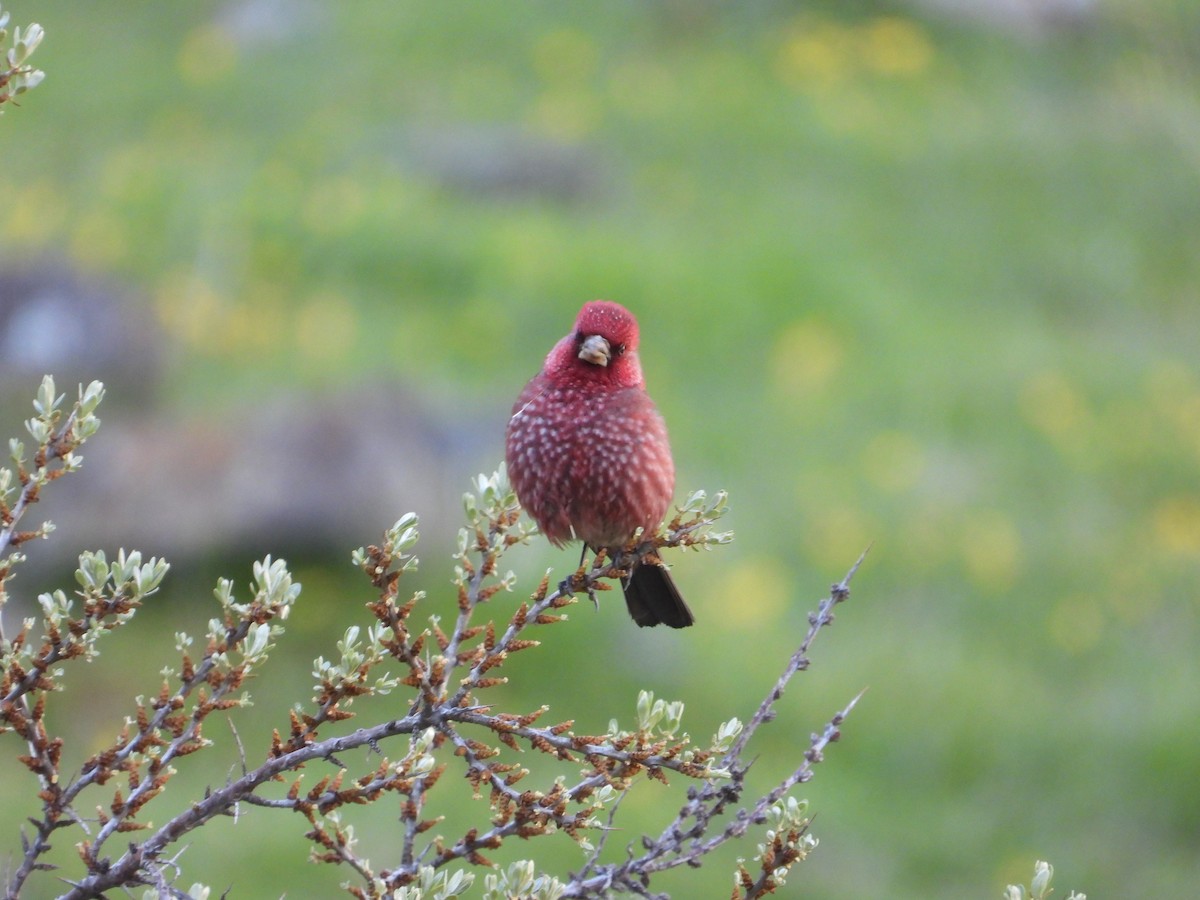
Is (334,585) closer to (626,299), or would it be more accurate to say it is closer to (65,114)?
(626,299)

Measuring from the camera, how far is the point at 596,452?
489 centimetres

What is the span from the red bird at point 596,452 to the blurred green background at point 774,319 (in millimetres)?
3986

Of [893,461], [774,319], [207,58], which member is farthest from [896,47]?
[207,58]

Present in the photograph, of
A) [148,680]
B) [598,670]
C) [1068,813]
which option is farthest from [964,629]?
[148,680]

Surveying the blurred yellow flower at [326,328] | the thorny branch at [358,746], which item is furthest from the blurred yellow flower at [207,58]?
the thorny branch at [358,746]

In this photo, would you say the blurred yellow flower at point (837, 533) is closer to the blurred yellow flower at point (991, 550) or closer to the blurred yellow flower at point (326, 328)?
the blurred yellow flower at point (991, 550)

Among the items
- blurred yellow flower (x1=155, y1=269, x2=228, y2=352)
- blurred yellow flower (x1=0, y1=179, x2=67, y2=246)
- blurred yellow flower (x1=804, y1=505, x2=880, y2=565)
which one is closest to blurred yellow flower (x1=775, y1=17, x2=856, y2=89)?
blurred yellow flower (x1=804, y1=505, x2=880, y2=565)

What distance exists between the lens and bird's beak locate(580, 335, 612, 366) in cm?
489

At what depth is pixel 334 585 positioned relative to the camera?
10.3 meters

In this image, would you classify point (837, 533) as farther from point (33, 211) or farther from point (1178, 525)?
point (33, 211)

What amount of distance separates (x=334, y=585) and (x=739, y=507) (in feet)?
10.00

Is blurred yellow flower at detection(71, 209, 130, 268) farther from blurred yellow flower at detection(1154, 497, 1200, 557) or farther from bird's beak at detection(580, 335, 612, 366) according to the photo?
bird's beak at detection(580, 335, 612, 366)

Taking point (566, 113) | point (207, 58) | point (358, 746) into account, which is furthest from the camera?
point (207, 58)

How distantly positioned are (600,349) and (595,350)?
0.8 inches
